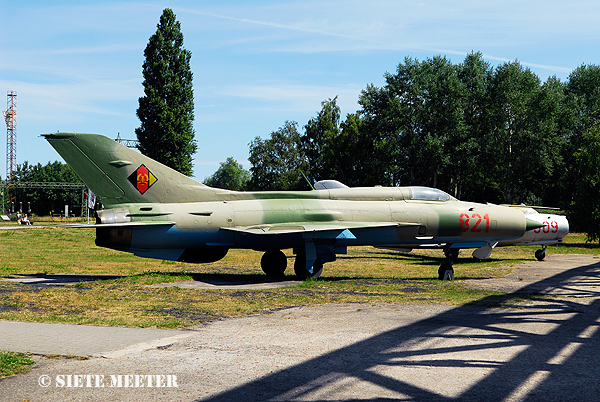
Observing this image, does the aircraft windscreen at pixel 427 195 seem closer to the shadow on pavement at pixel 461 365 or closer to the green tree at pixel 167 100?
the shadow on pavement at pixel 461 365

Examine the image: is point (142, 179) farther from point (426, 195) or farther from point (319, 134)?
point (319, 134)

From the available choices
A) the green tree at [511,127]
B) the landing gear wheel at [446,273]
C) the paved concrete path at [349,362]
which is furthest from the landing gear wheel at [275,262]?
the green tree at [511,127]

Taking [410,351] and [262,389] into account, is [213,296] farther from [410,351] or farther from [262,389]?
[262,389]

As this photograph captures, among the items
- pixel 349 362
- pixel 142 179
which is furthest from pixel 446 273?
pixel 349 362

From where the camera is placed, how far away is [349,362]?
7.68 meters

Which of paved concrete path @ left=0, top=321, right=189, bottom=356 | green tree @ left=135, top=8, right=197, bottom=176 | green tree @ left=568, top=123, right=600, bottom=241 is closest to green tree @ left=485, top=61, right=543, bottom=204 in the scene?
green tree @ left=568, top=123, right=600, bottom=241

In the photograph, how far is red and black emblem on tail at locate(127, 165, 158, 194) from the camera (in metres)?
17.5

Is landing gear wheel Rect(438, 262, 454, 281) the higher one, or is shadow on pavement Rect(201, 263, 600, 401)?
landing gear wheel Rect(438, 262, 454, 281)

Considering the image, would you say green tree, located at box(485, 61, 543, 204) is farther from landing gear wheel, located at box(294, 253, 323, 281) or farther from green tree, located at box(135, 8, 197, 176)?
landing gear wheel, located at box(294, 253, 323, 281)

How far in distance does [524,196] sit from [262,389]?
70542mm

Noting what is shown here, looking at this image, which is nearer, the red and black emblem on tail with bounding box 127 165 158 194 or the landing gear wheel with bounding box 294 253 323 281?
the red and black emblem on tail with bounding box 127 165 158 194

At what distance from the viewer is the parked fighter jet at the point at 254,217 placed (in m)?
17.1

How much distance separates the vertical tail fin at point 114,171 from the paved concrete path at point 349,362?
753cm

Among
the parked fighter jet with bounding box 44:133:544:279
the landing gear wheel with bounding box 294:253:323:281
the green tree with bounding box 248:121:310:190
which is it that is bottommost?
the landing gear wheel with bounding box 294:253:323:281
